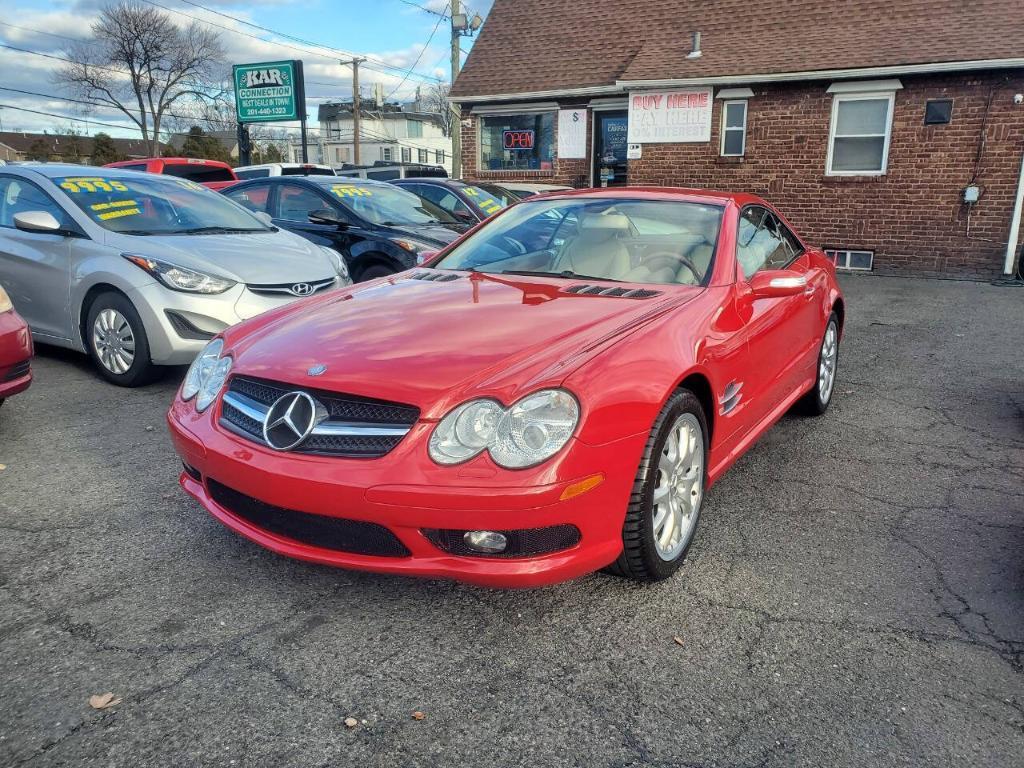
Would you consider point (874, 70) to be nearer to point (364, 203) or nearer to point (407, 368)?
point (364, 203)

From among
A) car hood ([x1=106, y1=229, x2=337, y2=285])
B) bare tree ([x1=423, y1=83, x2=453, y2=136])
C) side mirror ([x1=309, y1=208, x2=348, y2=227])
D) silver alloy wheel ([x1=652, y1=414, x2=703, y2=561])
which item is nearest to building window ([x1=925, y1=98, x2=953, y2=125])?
side mirror ([x1=309, y1=208, x2=348, y2=227])

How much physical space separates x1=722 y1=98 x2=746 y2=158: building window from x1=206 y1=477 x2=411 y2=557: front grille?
13.3 meters

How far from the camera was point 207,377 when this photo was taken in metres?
3.00

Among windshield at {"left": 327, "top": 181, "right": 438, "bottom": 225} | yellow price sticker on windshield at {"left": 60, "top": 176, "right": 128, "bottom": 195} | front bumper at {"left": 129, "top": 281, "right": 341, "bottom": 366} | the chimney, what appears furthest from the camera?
the chimney

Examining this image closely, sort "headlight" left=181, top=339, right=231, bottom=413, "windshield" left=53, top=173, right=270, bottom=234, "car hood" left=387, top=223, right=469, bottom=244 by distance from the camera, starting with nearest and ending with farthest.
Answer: "headlight" left=181, top=339, right=231, bottom=413 < "windshield" left=53, top=173, right=270, bottom=234 < "car hood" left=387, top=223, right=469, bottom=244

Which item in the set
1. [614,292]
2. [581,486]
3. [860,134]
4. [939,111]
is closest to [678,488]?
[581,486]

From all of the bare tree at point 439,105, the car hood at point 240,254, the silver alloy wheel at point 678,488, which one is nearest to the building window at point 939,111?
the car hood at point 240,254

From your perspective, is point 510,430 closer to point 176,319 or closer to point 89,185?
point 176,319

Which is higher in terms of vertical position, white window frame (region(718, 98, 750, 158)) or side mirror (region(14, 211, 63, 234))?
white window frame (region(718, 98, 750, 158))

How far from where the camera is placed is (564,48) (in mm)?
16594

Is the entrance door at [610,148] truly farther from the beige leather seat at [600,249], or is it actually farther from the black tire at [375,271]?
the beige leather seat at [600,249]

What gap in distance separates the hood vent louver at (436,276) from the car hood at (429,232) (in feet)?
12.3

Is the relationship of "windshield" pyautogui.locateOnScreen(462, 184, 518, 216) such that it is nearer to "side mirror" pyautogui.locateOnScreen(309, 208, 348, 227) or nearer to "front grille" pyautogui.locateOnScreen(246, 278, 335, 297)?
"side mirror" pyautogui.locateOnScreen(309, 208, 348, 227)

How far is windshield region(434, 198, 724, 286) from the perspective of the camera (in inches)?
142
